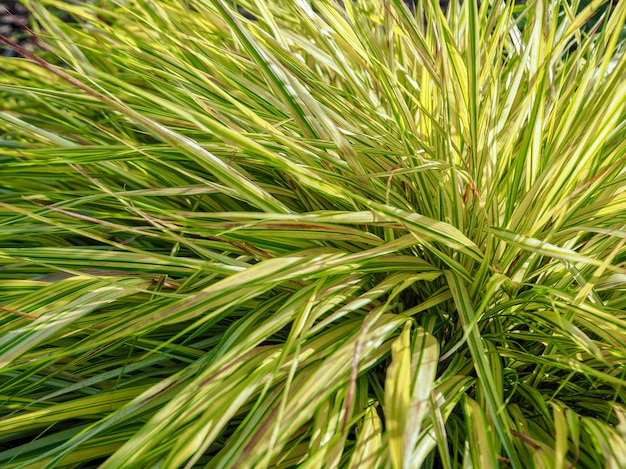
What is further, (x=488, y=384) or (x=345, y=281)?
(x=345, y=281)

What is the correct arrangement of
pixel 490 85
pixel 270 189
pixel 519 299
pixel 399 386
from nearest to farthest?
pixel 399 386 < pixel 519 299 < pixel 490 85 < pixel 270 189

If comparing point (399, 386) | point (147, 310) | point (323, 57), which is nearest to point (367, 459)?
point (399, 386)

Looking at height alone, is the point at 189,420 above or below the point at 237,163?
below

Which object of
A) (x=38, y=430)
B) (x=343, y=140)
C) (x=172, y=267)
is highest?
(x=343, y=140)

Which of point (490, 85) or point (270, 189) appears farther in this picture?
point (270, 189)

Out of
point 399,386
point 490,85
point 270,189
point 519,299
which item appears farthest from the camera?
point 270,189

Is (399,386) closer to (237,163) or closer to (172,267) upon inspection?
(172,267)

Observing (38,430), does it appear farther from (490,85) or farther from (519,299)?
(490,85)
